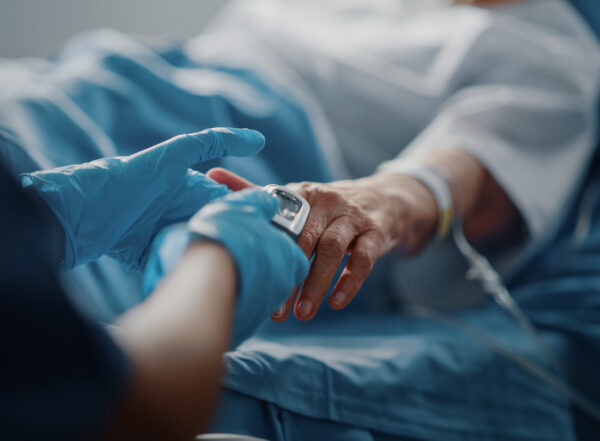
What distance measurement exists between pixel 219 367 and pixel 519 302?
0.52 m

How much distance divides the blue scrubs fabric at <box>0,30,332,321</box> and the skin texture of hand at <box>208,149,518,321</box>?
8 centimetres

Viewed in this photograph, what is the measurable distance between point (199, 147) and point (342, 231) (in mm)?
113

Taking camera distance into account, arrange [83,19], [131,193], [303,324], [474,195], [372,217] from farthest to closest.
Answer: [83,19] → [474,195] → [303,324] → [372,217] → [131,193]

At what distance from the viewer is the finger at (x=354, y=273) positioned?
1.23 ft

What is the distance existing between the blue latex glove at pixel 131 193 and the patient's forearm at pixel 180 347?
91mm

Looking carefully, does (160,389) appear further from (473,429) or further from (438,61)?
(438,61)

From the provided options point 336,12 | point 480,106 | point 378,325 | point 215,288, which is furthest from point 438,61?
point 215,288

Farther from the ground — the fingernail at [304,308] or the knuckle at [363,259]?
the knuckle at [363,259]

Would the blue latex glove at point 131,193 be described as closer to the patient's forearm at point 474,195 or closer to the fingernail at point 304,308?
the fingernail at point 304,308

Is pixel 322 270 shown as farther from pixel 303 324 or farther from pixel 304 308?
pixel 303 324

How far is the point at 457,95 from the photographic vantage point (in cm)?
73

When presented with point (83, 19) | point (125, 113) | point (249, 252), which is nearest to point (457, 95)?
point (125, 113)

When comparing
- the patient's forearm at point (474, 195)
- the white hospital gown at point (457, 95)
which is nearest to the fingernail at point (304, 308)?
the patient's forearm at point (474, 195)

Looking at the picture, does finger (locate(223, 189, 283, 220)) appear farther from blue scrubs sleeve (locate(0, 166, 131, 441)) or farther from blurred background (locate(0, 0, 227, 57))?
blurred background (locate(0, 0, 227, 57))
